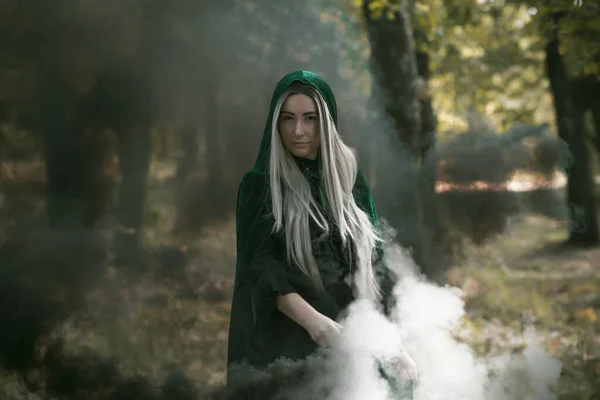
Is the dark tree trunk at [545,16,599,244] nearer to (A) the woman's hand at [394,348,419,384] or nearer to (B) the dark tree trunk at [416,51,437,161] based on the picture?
(B) the dark tree trunk at [416,51,437,161]

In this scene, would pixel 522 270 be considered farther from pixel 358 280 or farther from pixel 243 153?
pixel 358 280

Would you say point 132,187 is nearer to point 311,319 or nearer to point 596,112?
point 311,319

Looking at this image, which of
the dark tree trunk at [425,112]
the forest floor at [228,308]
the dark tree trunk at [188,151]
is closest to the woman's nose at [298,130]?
the forest floor at [228,308]

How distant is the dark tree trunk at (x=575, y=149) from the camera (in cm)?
457

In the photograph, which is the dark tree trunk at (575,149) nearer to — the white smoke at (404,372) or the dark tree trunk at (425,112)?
the dark tree trunk at (425,112)

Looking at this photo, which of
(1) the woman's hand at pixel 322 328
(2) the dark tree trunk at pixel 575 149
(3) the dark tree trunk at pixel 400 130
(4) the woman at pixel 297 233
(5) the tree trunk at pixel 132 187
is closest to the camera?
(1) the woman's hand at pixel 322 328

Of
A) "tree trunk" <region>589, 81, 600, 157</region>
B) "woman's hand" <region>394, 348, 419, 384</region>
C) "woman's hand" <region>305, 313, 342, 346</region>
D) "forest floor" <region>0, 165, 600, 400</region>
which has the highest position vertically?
"tree trunk" <region>589, 81, 600, 157</region>

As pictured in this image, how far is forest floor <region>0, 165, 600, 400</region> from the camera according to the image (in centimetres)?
315

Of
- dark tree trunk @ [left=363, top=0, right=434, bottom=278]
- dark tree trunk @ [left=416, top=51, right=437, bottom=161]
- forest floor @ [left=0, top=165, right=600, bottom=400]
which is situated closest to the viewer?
forest floor @ [left=0, top=165, right=600, bottom=400]

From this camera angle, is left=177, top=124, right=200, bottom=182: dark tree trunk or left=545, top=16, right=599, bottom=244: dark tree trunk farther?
left=545, top=16, right=599, bottom=244: dark tree trunk

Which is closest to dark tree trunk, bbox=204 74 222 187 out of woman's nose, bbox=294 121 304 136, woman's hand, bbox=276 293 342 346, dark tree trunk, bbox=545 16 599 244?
woman's nose, bbox=294 121 304 136

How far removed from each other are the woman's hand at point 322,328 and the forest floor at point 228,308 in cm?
162

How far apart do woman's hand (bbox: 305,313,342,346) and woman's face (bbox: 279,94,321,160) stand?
52 centimetres

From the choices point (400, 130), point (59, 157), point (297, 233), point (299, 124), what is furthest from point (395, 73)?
point (297, 233)
